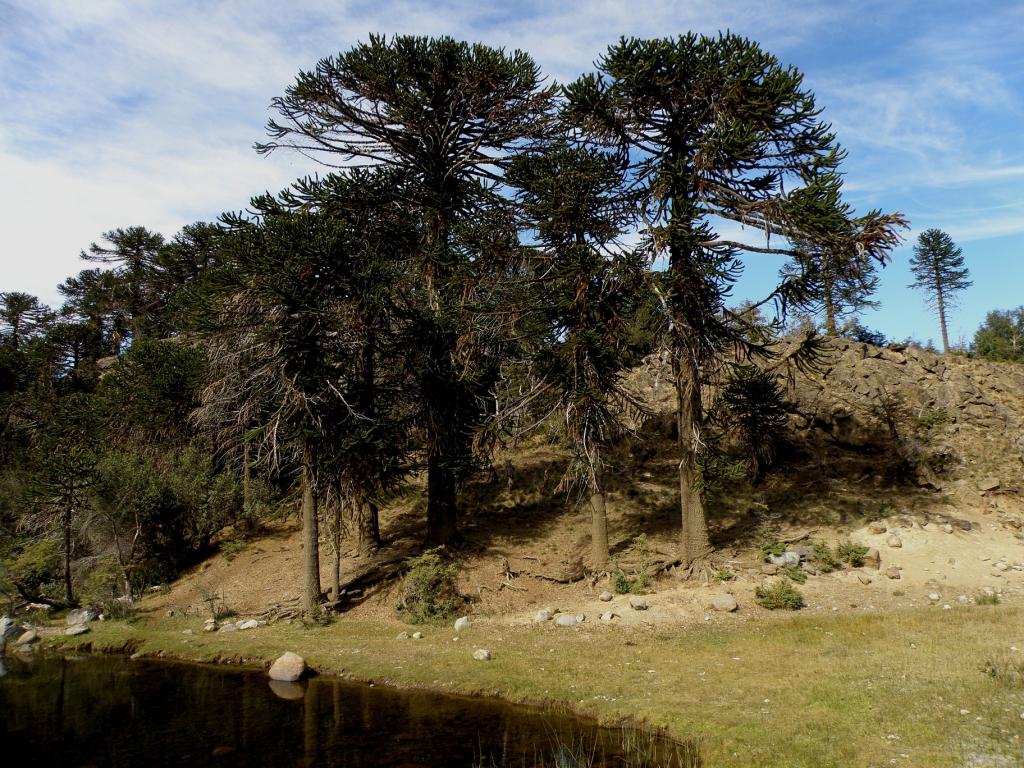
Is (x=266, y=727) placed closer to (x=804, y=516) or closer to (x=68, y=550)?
(x=68, y=550)

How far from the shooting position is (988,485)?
16953 millimetres

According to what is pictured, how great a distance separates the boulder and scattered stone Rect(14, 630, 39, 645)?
831cm

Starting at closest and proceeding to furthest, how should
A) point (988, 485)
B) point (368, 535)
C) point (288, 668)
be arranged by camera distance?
point (288, 668) < point (988, 485) < point (368, 535)

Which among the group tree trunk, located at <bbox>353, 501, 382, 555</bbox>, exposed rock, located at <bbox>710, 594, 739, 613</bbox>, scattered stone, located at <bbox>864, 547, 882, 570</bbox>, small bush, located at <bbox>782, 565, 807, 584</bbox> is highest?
tree trunk, located at <bbox>353, 501, 382, 555</bbox>

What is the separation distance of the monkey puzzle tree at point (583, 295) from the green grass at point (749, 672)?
182 inches

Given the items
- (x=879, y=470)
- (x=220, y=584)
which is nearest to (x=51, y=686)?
(x=220, y=584)

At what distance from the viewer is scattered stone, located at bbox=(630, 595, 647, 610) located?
1405cm

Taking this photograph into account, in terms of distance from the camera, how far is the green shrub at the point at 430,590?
15.3 metres

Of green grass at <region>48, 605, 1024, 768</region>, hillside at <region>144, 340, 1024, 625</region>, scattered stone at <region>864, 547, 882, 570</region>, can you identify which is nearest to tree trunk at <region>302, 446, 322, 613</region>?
green grass at <region>48, 605, 1024, 768</region>

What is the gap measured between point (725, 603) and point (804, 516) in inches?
191

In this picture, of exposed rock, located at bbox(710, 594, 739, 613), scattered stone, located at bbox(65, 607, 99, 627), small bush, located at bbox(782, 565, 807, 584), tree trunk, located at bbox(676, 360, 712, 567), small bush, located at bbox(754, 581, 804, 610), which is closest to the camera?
small bush, located at bbox(754, 581, 804, 610)

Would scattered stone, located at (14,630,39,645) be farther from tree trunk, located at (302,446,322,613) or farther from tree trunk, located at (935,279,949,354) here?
tree trunk, located at (935,279,949,354)

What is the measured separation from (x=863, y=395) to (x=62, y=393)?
3873 centimetres

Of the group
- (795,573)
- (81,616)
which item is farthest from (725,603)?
(81,616)
